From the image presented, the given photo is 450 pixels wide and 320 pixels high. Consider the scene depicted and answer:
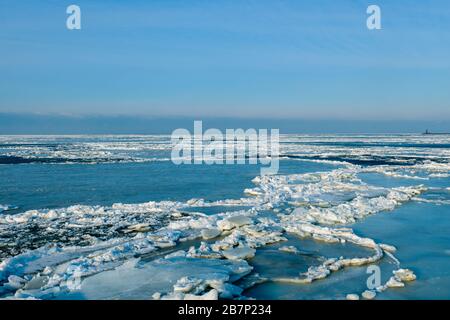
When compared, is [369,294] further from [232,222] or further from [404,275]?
[232,222]

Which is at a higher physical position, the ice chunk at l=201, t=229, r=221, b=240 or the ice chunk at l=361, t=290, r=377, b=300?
the ice chunk at l=201, t=229, r=221, b=240

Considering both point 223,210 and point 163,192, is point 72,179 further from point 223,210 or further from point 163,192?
point 223,210

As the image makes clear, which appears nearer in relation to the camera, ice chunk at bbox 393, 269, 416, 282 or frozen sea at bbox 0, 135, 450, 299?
frozen sea at bbox 0, 135, 450, 299

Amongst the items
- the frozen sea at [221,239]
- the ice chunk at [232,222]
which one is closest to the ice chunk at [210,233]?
the frozen sea at [221,239]

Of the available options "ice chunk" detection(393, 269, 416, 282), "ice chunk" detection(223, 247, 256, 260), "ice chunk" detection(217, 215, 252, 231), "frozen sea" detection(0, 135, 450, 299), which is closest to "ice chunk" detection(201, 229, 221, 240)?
"frozen sea" detection(0, 135, 450, 299)

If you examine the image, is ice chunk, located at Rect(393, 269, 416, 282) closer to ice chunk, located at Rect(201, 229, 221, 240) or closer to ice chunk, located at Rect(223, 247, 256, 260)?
ice chunk, located at Rect(223, 247, 256, 260)

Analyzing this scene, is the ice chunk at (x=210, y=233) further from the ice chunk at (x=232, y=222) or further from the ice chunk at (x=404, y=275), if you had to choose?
the ice chunk at (x=404, y=275)

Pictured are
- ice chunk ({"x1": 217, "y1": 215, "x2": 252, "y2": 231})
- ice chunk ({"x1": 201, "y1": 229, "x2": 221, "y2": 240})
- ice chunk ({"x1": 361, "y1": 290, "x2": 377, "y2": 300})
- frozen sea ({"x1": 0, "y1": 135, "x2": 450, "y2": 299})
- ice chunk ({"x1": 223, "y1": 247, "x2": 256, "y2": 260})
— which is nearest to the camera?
ice chunk ({"x1": 361, "y1": 290, "x2": 377, "y2": 300})

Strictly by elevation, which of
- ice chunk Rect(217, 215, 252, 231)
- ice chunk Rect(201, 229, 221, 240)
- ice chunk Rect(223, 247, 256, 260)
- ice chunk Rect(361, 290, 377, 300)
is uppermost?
ice chunk Rect(217, 215, 252, 231)
